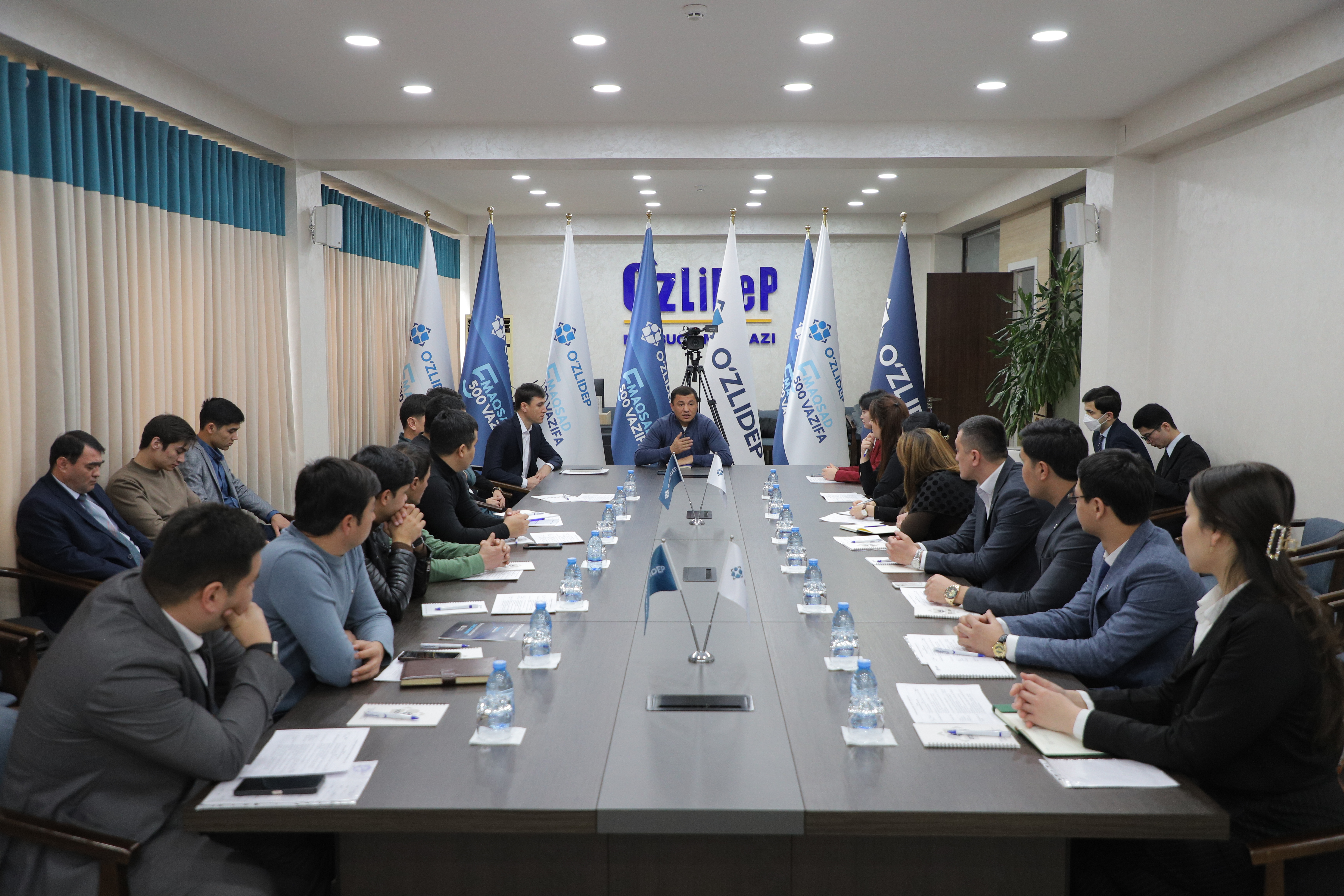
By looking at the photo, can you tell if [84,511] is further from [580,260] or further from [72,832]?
[580,260]

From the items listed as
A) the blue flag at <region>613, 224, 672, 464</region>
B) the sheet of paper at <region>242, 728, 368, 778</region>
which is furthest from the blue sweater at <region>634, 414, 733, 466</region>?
the sheet of paper at <region>242, 728, 368, 778</region>

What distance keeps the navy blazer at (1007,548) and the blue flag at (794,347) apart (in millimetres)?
4758

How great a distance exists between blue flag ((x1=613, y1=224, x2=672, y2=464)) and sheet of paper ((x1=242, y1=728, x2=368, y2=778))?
6501 millimetres

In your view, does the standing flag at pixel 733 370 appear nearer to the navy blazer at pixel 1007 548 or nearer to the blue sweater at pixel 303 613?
the navy blazer at pixel 1007 548

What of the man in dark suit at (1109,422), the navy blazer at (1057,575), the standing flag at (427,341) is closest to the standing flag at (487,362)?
the standing flag at (427,341)

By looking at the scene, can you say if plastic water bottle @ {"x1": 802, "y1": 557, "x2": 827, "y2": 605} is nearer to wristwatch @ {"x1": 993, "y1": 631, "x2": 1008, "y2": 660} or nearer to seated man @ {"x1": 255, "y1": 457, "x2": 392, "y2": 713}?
wristwatch @ {"x1": 993, "y1": 631, "x2": 1008, "y2": 660}

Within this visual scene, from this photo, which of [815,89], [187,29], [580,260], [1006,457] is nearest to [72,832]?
[1006,457]

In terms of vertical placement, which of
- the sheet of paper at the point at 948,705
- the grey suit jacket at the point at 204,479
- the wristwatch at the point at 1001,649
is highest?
the grey suit jacket at the point at 204,479

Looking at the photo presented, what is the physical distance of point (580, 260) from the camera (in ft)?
38.2

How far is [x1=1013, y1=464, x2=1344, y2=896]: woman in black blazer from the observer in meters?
1.74

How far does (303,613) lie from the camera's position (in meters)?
2.20

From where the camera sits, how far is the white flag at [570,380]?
8508mm

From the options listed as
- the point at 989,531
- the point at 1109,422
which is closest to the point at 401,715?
the point at 989,531

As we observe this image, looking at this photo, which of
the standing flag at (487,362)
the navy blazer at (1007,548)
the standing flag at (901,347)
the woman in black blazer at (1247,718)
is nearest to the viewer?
the woman in black blazer at (1247,718)
